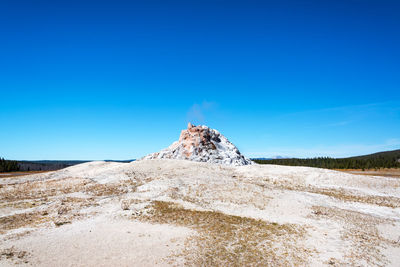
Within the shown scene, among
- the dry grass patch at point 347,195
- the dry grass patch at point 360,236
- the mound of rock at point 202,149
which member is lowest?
the dry grass patch at point 360,236

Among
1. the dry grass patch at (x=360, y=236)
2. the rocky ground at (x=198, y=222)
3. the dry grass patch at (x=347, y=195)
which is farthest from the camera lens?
the dry grass patch at (x=347, y=195)

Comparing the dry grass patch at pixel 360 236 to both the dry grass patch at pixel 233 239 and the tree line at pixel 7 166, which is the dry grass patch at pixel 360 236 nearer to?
the dry grass patch at pixel 233 239

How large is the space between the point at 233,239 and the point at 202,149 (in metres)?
32.0

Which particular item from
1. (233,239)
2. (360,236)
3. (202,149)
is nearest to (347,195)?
(360,236)

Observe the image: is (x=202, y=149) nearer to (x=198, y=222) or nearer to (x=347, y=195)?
(x=347, y=195)

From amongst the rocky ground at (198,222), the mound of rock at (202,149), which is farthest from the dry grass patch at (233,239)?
the mound of rock at (202,149)

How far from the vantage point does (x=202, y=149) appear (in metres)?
45.4

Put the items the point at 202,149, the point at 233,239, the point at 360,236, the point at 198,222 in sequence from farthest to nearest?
the point at 202,149, the point at 198,222, the point at 360,236, the point at 233,239

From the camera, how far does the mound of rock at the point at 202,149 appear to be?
4406 centimetres

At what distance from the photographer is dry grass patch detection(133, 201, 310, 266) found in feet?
36.7

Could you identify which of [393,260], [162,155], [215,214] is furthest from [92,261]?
[162,155]

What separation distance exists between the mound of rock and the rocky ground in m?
13.1

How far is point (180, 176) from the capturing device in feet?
97.8

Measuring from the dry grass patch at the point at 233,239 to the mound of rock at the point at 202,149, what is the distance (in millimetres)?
25393
